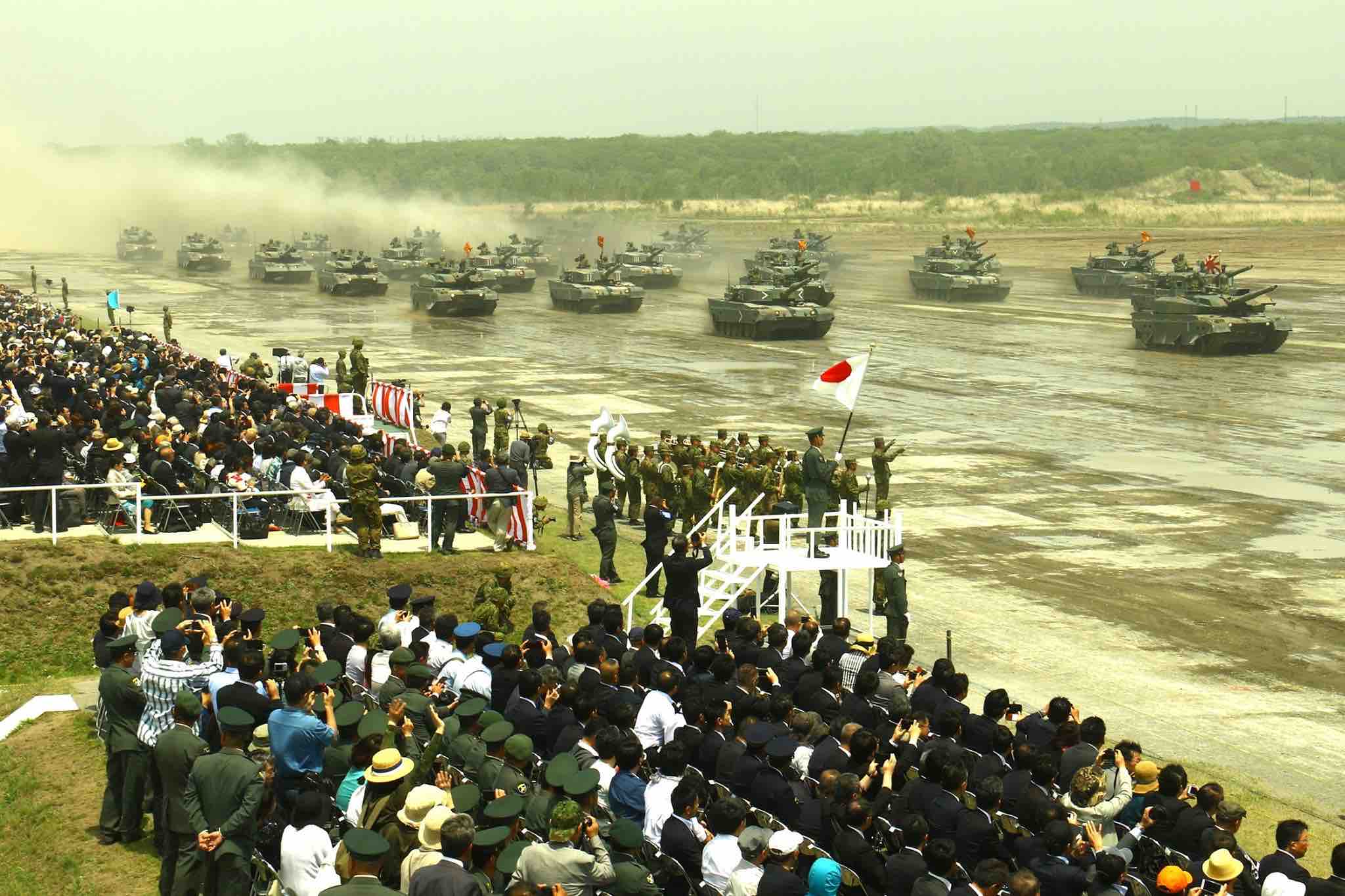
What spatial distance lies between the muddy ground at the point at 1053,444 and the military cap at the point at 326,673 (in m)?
7.67

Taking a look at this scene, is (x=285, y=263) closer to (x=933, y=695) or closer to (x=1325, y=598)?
(x=1325, y=598)

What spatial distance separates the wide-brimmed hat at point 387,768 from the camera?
9258 mm

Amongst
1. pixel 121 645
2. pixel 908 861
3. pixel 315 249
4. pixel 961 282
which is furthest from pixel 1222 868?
pixel 315 249

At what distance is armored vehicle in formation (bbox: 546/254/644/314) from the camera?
62.2 meters

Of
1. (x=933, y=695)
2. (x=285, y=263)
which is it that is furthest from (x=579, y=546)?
(x=285, y=263)

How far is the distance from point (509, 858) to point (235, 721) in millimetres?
2414

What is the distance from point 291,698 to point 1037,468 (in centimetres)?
2160

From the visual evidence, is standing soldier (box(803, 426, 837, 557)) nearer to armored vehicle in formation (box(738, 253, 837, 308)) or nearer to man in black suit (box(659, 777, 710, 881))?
man in black suit (box(659, 777, 710, 881))

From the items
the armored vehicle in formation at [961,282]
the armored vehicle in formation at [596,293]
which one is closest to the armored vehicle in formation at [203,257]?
the armored vehicle in formation at [596,293]

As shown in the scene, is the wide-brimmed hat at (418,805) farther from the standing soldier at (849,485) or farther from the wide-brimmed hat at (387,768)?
the standing soldier at (849,485)

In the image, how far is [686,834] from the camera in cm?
930

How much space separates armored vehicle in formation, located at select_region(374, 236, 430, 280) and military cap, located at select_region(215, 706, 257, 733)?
225ft

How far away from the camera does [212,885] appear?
33.2 feet

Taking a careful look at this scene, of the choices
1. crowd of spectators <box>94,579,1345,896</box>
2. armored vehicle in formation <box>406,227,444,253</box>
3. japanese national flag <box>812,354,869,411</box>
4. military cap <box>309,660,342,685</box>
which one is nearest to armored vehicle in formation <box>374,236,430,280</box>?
armored vehicle in formation <box>406,227,444,253</box>
